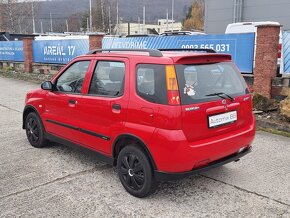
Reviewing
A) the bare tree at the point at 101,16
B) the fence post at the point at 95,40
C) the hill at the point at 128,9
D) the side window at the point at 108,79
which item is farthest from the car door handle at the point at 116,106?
the hill at the point at 128,9

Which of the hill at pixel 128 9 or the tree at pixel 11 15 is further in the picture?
the hill at pixel 128 9

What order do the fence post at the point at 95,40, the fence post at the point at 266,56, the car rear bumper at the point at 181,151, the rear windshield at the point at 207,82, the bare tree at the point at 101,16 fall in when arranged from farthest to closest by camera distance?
the bare tree at the point at 101,16
the fence post at the point at 95,40
the fence post at the point at 266,56
the rear windshield at the point at 207,82
the car rear bumper at the point at 181,151

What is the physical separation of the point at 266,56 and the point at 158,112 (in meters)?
5.34

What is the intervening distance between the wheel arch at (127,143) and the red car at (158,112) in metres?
0.01

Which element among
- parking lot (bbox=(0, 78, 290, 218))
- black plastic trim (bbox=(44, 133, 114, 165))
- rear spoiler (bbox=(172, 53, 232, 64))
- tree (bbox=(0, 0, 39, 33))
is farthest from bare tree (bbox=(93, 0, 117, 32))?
rear spoiler (bbox=(172, 53, 232, 64))

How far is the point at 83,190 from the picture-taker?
410 cm

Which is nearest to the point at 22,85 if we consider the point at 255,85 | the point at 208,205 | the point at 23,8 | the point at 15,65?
the point at 15,65

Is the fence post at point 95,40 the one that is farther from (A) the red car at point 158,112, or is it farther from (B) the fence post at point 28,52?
(A) the red car at point 158,112

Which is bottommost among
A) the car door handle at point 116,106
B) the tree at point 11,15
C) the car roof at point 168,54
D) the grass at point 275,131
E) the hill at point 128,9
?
the grass at point 275,131

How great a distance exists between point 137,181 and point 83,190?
27.8 inches

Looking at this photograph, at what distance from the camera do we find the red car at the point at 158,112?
138 inches

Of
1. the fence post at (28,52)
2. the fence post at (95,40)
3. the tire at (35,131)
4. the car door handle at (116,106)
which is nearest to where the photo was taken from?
the car door handle at (116,106)

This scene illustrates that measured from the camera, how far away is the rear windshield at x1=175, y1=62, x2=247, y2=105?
356cm

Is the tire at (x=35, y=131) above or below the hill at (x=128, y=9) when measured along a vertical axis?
below
